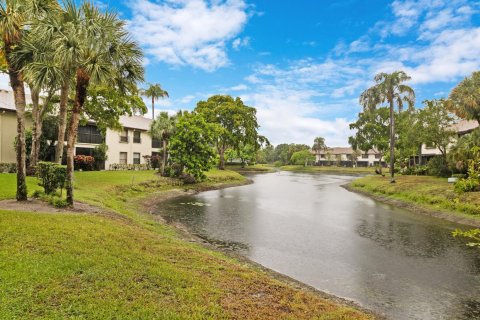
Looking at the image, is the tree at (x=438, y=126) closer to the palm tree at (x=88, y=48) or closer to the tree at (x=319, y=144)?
the palm tree at (x=88, y=48)

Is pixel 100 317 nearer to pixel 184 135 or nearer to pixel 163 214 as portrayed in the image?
pixel 163 214

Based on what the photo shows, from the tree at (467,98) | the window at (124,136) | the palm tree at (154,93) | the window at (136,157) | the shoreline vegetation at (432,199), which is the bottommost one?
the shoreline vegetation at (432,199)

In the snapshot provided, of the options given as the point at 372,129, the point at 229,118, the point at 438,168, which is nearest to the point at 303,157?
the point at 372,129

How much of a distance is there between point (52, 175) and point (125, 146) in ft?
114

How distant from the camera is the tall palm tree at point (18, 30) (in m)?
12.7

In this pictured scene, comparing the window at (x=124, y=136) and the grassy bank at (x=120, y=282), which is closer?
the grassy bank at (x=120, y=282)

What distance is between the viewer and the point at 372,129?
72.1 metres

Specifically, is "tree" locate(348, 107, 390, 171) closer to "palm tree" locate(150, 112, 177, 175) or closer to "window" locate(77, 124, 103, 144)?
"palm tree" locate(150, 112, 177, 175)

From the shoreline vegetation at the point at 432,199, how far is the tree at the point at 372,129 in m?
34.8

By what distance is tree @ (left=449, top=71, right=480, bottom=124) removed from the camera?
30.8m

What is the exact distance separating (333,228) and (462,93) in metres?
24.0

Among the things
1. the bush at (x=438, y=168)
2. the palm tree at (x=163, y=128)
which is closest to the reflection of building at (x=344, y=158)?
the bush at (x=438, y=168)

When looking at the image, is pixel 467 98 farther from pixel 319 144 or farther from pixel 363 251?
pixel 319 144

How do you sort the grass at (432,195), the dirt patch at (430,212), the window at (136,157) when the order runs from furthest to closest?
the window at (136,157)
the grass at (432,195)
the dirt patch at (430,212)
